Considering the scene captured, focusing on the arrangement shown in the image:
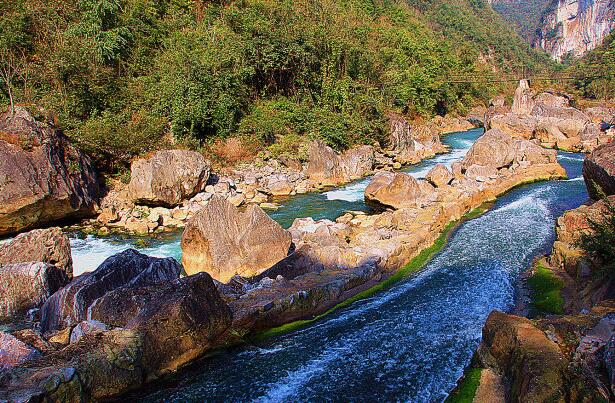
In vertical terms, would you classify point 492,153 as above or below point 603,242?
above

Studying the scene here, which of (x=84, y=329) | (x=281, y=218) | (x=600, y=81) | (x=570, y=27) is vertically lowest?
(x=281, y=218)

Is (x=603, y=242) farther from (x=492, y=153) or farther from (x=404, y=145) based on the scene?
(x=404, y=145)

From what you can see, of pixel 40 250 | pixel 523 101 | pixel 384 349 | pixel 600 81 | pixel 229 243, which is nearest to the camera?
pixel 384 349

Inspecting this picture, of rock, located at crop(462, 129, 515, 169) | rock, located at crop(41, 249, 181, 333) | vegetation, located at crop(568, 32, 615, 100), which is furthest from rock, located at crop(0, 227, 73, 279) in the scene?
vegetation, located at crop(568, 32, 615, 100)

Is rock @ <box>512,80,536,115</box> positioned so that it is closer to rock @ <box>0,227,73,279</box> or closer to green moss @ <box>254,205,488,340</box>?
green moss @ <box>254,205,488,340</box>

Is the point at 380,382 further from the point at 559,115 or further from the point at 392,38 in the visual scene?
the point at 392,38

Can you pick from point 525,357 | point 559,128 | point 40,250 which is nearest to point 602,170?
point 525,357
